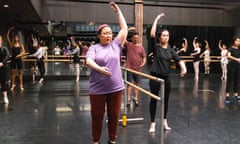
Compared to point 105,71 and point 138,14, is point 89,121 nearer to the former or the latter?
point 105,71

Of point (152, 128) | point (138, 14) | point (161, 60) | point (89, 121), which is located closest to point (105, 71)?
point (161, 60)

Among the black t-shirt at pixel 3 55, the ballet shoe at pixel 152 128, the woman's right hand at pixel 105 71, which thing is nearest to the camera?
the woman's right hand at pixel 105 71

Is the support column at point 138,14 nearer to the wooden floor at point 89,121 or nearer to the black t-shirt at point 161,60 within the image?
the wooden floor at point 89,121

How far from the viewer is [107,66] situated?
3143 millimetres

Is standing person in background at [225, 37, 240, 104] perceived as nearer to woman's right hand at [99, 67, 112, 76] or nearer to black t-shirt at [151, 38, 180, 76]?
black t-shirt at [151, 38, 180, 76]

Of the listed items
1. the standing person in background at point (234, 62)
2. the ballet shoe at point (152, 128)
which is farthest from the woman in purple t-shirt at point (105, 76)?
the standing person in background at point (234, 62)

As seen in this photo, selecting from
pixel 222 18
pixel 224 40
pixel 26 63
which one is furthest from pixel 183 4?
pixel 26 63

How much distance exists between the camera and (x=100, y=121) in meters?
3.40

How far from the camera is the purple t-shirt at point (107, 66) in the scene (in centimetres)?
314

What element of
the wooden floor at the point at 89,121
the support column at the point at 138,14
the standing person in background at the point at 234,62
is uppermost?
the support column at the point at 138,14

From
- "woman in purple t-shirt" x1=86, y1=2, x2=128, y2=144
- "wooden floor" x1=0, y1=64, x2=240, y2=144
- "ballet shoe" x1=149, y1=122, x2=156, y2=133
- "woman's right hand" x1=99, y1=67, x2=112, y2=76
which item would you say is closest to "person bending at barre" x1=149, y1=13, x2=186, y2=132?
"ballet shoe" x1=149, y1=122, x2=156, y2=133

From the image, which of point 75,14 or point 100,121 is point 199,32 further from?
point 100,121

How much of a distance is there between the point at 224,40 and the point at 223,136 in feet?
41.2

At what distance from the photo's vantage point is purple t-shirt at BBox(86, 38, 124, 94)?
3.14 m
